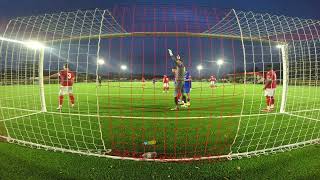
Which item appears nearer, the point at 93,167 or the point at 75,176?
the point at 75,176

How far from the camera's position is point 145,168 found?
5074mm

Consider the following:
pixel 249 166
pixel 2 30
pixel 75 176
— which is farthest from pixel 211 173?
pixel 2 30

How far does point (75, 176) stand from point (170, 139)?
287cm

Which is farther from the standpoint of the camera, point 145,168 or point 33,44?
point 33,44

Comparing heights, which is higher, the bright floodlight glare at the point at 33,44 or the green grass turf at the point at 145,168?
the bright floodlight glare at the point at 33,44

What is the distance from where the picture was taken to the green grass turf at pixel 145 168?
187 inches

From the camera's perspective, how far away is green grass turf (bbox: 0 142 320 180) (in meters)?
4.75

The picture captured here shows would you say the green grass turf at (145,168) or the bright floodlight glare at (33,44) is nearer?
the green grass turf at (145,168)

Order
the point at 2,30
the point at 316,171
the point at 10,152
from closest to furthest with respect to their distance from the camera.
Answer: the point at 316,171, the point at 10,152, the point at 2,30

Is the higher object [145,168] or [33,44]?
[33,44]

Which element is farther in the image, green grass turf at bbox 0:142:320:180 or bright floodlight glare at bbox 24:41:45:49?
bright floodlight glare at bbox 24:41:45:49

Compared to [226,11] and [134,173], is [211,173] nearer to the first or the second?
[134,173]

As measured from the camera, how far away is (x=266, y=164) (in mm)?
5367

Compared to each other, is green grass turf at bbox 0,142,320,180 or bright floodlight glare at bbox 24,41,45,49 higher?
bright floodlight glare at bbox 24,41,45,49
